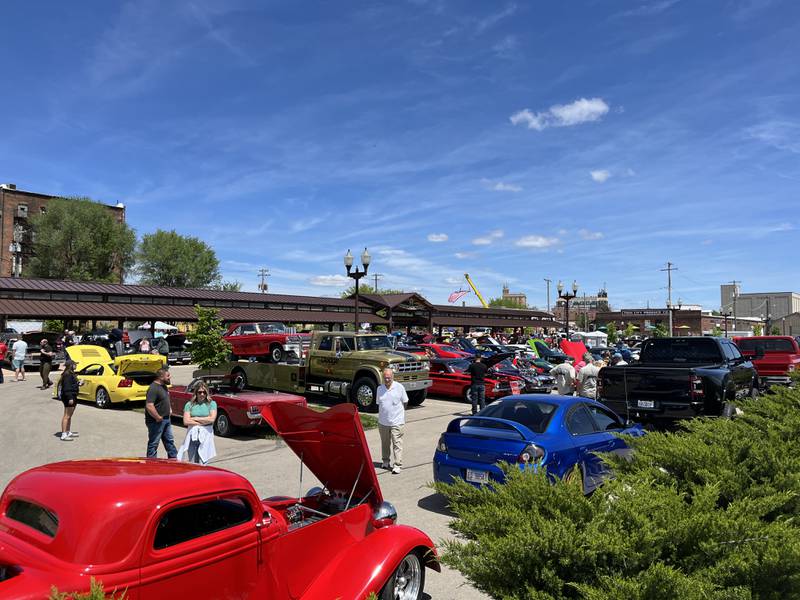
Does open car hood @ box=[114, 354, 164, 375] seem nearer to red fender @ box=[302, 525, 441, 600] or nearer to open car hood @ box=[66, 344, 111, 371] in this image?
open car hood @ box=[66, 344, 111, 371]

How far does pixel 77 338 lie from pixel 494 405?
37.2 meters

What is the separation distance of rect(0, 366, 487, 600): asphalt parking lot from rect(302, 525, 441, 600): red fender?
90 cm

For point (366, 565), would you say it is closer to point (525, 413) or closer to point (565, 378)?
point (525, 413)

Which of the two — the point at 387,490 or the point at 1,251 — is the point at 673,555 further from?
the point at 1,251

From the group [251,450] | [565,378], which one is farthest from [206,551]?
[565,378]

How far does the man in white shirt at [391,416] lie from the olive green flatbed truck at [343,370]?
19.0 feet

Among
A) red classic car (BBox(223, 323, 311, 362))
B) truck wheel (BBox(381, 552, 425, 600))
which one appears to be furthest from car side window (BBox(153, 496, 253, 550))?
red classic car (BBox(223, 323, 311, 362))

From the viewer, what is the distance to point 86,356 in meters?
19.3

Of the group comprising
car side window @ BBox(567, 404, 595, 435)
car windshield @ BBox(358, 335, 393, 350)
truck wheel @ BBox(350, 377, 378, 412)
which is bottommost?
truck wheel @ BBox(350, 377, 378, 412)

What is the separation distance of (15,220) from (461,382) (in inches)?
3252

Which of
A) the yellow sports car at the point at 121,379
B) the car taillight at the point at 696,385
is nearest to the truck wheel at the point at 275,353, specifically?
the yellow sports car at the point at 121,379

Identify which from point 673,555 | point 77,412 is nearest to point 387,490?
point 673,555

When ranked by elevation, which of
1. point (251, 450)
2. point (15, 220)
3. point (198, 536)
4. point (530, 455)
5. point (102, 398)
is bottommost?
point (251, 450)

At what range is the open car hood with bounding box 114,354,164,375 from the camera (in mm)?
16266
